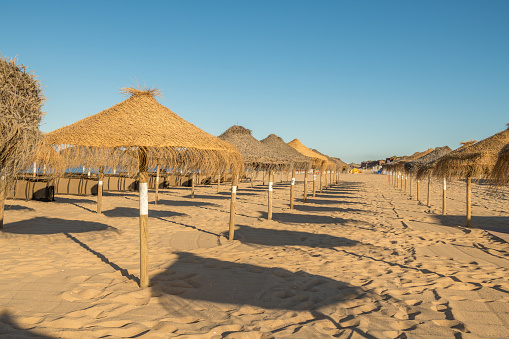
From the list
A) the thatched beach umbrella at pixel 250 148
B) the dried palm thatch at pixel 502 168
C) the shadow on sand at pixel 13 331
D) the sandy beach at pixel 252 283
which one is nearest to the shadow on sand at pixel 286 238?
the sandy beach at pixel 252 283

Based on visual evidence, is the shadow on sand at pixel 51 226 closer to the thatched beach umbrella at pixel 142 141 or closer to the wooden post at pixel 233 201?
the wooden post at pixel 233 201

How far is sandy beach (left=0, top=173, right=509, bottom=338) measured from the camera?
9.95 ft

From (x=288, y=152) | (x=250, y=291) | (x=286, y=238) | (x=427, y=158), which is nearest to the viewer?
(x=250, y=291)

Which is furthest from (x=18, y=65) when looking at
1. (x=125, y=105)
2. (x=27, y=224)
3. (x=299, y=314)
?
(x=299, y=314)

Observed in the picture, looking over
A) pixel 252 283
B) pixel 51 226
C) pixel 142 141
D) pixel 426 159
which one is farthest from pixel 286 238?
pixel 426 159

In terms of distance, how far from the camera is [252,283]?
14.0 feet

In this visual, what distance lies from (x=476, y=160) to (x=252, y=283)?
23.3ft

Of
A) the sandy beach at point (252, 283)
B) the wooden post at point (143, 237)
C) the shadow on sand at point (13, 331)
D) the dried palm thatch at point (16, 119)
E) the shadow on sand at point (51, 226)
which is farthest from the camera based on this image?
the shadow on sand at point (51, 226)

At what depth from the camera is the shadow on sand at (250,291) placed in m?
3.48

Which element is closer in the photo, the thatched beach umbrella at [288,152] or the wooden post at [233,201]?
the wooden post at [233,201]

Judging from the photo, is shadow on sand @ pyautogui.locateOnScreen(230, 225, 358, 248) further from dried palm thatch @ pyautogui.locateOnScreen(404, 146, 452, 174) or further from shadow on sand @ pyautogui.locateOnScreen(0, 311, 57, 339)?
dried palm thatch @ pyautogui.locateOnScreen(404, 146, 452, 174)

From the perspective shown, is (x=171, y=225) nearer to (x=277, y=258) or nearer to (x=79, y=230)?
(x=79, y=230)

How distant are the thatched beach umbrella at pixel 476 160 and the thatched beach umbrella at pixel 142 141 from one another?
21.4 feet

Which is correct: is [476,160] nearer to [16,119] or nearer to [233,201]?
[233,201]
